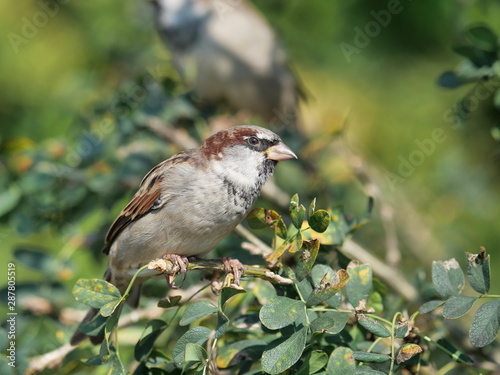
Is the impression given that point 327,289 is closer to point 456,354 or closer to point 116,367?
point 456,354

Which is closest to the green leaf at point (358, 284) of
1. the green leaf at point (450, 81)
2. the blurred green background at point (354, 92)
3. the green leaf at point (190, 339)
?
the green leaf at point (190, 339)

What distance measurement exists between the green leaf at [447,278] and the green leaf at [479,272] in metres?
0.03

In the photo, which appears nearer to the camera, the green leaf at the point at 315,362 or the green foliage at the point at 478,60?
the green leaf at the point at 315,362

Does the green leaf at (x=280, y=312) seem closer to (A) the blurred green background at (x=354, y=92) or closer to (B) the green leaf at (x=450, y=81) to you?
(B) the green leaf at (x=450, y=81)

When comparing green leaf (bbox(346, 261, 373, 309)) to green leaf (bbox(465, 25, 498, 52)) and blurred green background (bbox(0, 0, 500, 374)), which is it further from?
blurred green background (bbox(0, 0, 500, 374))

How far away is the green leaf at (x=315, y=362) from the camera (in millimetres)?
943

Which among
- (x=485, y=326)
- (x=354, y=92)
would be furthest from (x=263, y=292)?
(x=354, y=92)

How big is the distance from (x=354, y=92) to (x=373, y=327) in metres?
1.94

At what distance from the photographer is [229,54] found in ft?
9.41

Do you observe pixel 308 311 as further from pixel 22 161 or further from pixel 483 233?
pixel 483 233

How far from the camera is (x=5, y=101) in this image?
3.00 metres

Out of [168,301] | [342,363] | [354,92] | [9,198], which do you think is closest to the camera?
[342,363]

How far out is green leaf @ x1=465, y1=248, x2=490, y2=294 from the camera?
3.23 feet

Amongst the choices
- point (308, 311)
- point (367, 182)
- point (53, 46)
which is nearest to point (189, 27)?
point (53, 46)
